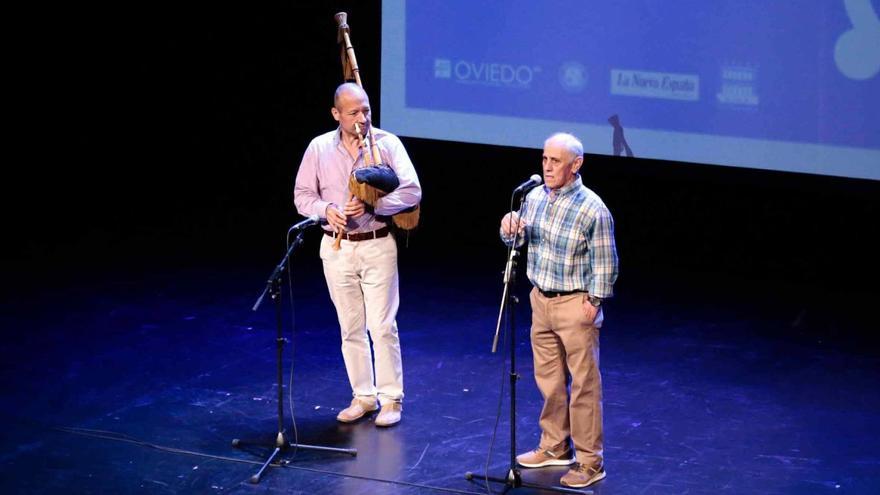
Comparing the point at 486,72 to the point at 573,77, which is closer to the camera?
the point at 573,77

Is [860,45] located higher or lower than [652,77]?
higher

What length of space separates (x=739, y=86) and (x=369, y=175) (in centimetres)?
328

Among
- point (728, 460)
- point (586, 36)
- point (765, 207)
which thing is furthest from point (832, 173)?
point (728, 460)

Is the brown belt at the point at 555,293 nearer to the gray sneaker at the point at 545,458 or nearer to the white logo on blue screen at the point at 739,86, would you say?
the gray sneaker at the point at 545,458

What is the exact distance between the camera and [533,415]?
590 cm

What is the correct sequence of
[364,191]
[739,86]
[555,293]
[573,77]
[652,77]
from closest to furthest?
1. [555,293]
2. [364,191]
3. [739,86]
4. [652,77]
5. [573,77]

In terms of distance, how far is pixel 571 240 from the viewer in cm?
487

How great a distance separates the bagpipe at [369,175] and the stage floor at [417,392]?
3.31 feet

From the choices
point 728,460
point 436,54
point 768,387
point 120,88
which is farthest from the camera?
point 120,88

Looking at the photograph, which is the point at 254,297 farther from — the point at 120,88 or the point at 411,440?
the point at 120,88

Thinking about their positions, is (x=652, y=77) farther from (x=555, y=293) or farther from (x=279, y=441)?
(x=279, y=441)

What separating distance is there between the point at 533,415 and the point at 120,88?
6045 mm

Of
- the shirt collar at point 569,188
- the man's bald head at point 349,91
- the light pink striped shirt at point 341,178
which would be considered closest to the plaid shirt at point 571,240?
the shirt collar at point 569,188

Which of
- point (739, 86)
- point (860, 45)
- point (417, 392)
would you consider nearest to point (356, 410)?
point (417, 392)
